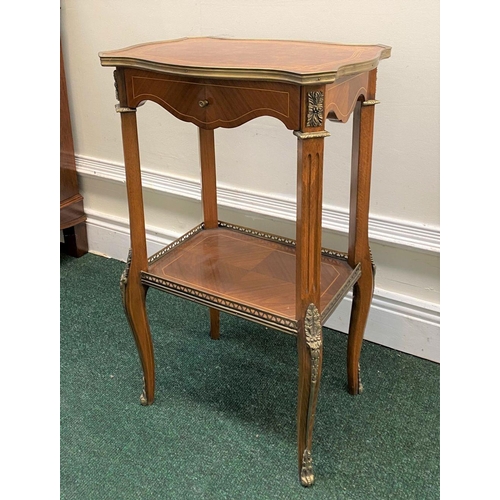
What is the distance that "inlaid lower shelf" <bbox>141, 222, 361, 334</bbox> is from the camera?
4.04ft

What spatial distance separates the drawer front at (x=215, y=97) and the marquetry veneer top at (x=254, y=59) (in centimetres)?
3

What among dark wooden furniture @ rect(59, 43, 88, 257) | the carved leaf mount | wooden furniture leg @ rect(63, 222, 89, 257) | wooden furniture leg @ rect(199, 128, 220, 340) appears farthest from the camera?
wooden furniture leg @ rect(63, 222, 89, 257)

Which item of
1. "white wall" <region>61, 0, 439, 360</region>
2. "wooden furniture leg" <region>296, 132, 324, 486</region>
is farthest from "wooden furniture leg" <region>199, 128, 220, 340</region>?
"wooden furniture leg" <region>296, 132, 324, 486</region>

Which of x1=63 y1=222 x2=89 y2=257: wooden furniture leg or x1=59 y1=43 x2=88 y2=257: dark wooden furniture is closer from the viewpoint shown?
x1=59 y1=43 x2=88 y2=257: dark wooden furniture

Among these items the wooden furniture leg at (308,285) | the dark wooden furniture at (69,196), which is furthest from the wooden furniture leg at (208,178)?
the dark wooden furniture at (69,196)

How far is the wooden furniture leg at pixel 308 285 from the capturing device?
1038 millimetres

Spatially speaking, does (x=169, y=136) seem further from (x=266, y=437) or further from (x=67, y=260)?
(x=266, y=437)

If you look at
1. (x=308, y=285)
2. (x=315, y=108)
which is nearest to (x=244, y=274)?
(x=308, y=285)

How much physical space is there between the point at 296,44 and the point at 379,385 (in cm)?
92

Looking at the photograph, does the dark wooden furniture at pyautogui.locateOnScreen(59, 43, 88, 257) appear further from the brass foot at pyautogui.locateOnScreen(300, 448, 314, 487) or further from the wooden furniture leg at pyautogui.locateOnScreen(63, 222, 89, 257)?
the brass foot at pyautogui.locateOnScreen(300, 448, 314, 487)

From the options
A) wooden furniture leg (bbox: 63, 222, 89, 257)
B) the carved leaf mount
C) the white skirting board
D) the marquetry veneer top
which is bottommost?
the white skirting board

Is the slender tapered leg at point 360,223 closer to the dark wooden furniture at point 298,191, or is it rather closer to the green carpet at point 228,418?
the dark wooden furniture at point 298,191

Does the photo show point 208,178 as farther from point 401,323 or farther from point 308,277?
point 401,323

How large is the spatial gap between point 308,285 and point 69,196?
54.2 inches
